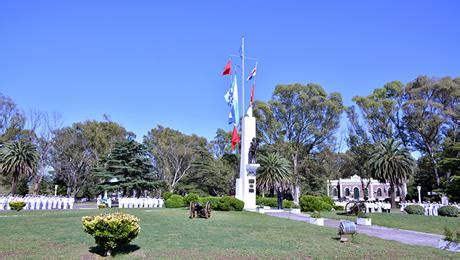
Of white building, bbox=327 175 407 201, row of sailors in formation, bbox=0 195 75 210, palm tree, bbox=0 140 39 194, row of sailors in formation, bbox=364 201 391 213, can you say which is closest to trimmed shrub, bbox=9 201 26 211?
row of sailors in formation, bbox=0 195 75 210

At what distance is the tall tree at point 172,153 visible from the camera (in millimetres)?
56031

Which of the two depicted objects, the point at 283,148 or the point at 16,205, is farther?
the point at 283,148

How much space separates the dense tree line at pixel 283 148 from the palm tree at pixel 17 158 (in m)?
0.11

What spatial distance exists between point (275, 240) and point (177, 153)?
4503 cm

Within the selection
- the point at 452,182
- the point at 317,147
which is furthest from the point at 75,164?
the point at 452,182

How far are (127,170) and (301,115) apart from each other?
24.8 meters

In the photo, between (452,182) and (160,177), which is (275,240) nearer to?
(452,182)

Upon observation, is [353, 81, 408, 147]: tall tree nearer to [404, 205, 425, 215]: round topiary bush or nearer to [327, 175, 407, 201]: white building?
Result: [404, 205, 425, 215]: round topiary bush

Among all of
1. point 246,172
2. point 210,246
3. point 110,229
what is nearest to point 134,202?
point 246,172

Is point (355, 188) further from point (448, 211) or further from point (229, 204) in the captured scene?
point (229, 204)

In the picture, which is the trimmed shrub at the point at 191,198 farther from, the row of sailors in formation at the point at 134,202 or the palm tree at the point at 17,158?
the palm tree at the point at 17,158

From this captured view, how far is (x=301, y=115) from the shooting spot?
52.2 m

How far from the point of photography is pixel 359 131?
52.2 meters

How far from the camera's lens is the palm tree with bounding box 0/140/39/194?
39.5 meters
